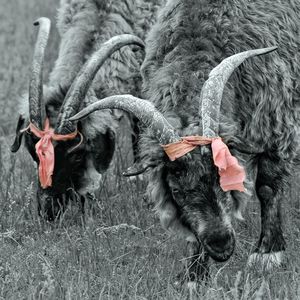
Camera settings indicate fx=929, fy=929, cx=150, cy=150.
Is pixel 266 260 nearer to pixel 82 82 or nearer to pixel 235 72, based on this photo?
pixel 235 72

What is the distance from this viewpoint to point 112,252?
633cm

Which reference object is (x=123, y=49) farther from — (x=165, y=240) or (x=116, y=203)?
(x=165, y=240)

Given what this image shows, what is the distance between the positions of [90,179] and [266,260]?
1.97 meters

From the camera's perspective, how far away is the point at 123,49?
8.12 meters

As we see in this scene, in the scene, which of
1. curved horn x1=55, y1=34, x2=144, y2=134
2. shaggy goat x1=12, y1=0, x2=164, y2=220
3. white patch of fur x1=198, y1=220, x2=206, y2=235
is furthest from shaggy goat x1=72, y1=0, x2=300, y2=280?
shaggy goat x1=12, y1=0, x2=164, y2=220

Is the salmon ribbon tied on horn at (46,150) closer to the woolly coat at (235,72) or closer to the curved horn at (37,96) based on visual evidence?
the curved horn at (37,96)

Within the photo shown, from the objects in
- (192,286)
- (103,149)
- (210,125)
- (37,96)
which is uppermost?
(210,125)

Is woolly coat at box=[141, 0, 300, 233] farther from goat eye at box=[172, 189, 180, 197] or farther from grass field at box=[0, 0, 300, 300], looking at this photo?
grass field at box=[0, 0, 300, 300]

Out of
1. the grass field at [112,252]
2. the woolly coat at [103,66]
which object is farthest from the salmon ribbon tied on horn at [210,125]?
the woolly coat at [103,66]

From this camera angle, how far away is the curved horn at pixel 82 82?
7207 mm

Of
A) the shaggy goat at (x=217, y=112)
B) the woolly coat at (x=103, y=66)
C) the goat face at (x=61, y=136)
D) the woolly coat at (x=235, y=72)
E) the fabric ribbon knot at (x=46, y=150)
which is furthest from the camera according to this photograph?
the woolly coat at (x=103, y=66)

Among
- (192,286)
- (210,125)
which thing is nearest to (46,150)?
(210,125)

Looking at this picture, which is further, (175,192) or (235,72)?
(235,72)

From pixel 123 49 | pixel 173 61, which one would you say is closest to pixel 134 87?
pixel 123 49
